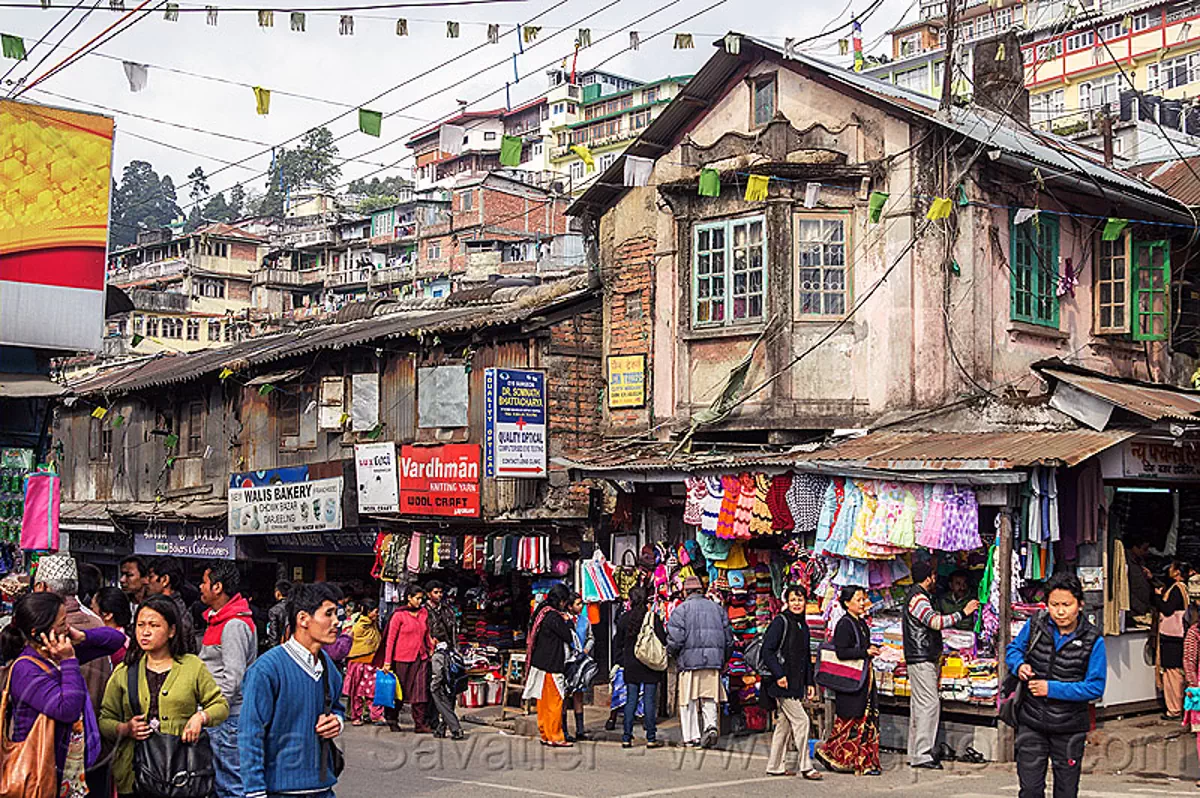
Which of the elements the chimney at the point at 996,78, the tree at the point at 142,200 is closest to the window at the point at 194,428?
the chimney at the point at 996,78

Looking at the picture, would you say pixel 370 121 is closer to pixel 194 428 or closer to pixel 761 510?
pixel 761 510

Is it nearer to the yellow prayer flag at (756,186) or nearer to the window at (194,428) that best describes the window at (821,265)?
the yellow prayer flag at (756,186)

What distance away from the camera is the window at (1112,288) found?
19453mm

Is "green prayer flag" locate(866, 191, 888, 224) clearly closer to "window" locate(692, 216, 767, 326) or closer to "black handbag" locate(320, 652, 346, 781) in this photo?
"window" locate(692, 216, 767, 326)

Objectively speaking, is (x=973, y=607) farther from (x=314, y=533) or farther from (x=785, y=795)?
(x=314, y=533)

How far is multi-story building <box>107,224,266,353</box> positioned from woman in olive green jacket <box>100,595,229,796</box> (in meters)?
59.7

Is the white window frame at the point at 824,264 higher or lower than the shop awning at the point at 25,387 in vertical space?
higher

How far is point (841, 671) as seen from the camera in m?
13.4

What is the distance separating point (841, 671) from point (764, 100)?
873cm

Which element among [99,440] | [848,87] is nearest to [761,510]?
[848,87]

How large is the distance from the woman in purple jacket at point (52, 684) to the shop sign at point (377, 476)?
15112mm

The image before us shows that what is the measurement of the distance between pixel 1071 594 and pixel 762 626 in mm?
8719

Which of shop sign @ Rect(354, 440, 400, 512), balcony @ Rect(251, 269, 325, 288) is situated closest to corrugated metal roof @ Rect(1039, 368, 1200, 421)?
shop sign @ Rect(354, 440, 400, 512)

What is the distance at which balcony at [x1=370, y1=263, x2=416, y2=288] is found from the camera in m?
68.9
